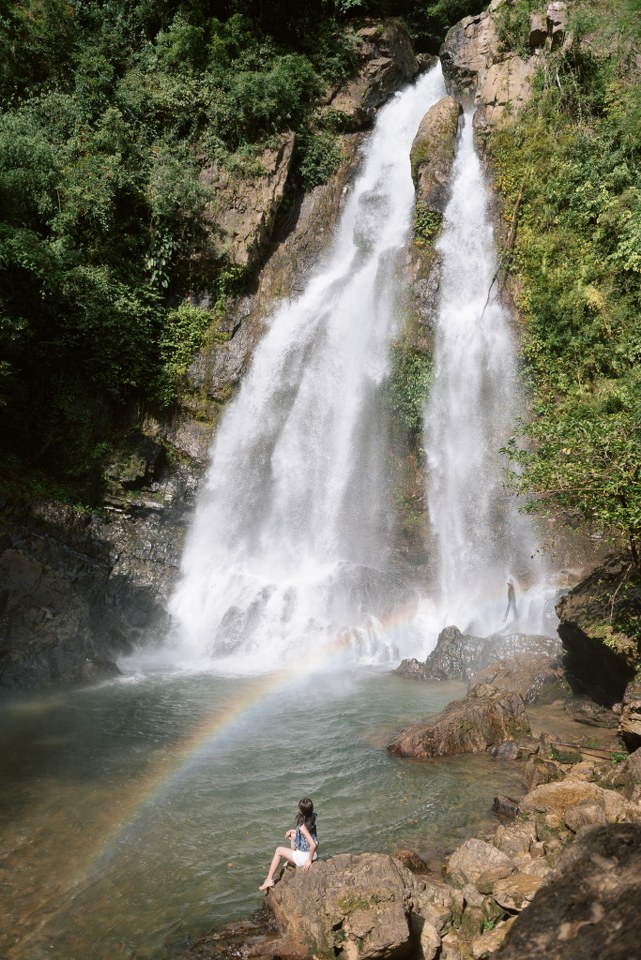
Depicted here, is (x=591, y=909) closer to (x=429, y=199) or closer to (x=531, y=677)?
(x=531, y=677)

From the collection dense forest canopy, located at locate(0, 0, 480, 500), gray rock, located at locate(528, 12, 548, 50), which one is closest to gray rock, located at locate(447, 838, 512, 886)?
dense forest canopy, located at locate(0, 0, 480, 500)

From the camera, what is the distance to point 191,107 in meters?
21.4

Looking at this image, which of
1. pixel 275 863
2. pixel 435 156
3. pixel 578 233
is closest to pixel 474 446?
pixel 578 233

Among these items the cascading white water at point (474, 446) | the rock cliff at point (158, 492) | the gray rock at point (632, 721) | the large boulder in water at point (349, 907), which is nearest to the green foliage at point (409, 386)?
the cascading white water at point (474, 446)

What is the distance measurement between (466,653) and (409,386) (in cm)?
799

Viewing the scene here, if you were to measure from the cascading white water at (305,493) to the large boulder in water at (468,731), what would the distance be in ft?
18.0

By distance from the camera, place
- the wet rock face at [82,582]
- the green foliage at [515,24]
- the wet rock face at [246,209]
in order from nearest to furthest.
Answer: the wet rock face at [82,582]
the green foliage at [515,24]
the wet rock face at [246,209]

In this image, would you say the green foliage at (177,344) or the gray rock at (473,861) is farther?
the green foliage at (177,344)

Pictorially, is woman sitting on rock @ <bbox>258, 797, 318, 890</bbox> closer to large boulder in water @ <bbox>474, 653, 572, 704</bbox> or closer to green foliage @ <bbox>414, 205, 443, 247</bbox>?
large boulder in water @ <bbox>474, 653, 572, 704</bbox>

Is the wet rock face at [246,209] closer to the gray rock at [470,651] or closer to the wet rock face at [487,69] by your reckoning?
the wet rock face at [487,69]

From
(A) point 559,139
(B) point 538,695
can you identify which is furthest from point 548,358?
(B) point 538,695

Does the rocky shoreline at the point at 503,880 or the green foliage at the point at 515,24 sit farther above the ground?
the green foliage at the point at 515,24

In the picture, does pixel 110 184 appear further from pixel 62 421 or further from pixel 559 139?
pixel 559 139

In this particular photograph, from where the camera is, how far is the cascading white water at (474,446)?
14.9 metres
